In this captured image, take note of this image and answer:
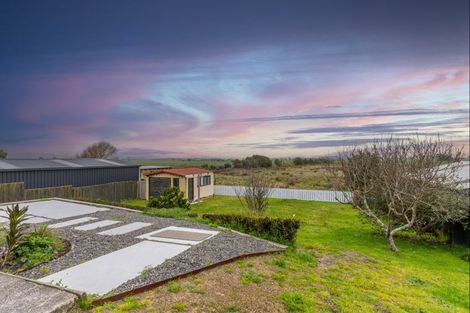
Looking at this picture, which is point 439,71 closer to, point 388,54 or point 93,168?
point 388,54

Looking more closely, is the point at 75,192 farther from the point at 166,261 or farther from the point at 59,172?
the point at 166,261

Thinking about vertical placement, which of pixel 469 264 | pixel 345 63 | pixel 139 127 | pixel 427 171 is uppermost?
pixel 345 63

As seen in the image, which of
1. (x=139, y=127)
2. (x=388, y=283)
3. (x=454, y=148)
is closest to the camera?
(x=388, y=283)

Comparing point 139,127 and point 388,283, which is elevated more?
point 139,127

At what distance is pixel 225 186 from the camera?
24562mm

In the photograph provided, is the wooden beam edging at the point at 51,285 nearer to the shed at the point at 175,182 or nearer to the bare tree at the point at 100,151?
the shed at the point at 175,182

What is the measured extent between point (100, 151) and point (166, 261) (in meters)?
34.4

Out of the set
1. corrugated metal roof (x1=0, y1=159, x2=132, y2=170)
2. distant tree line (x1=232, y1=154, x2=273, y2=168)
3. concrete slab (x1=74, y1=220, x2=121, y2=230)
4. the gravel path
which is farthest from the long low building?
distant tree line (x1=232, y1=154, x2=273, y2=168)

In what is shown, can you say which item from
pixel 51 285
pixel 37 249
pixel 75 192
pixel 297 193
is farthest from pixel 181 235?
pixel 297 193

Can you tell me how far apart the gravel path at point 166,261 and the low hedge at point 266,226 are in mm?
408

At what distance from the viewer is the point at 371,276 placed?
6.39 m

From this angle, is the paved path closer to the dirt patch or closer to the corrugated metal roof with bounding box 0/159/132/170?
the dirt patch

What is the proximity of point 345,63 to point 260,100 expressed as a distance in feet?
16.4

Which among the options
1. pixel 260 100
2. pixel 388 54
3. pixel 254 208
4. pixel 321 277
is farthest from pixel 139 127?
pixel 321 277
